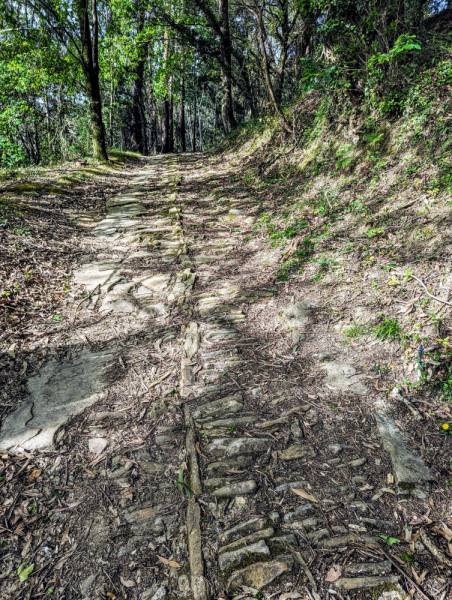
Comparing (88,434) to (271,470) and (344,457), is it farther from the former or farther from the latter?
(344,457)

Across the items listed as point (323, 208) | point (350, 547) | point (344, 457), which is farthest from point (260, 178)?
point (350, 547)

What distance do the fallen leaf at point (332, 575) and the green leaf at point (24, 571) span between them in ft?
4.85

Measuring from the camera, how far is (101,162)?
11.3m

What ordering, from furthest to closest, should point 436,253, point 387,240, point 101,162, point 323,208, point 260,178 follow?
point 101,162 → point 260,178 → point 323,208 → point 387,240 → point 436,253

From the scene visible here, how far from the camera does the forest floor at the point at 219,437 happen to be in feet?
5.39

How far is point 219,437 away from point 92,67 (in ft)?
40.3

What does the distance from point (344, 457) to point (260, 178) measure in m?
6.95

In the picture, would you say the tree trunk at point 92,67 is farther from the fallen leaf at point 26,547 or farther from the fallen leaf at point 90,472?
the fallen leaf at point 26,547

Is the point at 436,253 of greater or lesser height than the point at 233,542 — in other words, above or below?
above

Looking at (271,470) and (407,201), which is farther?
(407,201)

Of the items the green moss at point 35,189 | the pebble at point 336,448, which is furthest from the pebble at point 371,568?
the green moss at point 35,189

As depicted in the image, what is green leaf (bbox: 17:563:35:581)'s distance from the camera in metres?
1.61

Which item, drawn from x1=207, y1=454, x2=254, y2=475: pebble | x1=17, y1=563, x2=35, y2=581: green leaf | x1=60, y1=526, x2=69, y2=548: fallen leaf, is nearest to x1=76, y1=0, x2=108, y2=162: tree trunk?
x1=207, y1=454, x2=254, y2=475: pebble

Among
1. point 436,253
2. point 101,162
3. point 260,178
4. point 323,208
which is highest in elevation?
point 101,162
